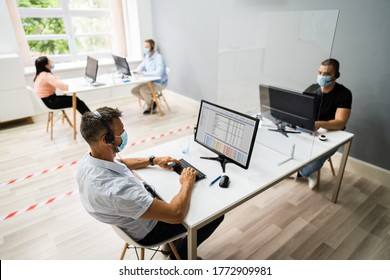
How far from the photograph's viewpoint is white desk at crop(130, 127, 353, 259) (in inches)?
56.5

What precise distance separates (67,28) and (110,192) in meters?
5.15

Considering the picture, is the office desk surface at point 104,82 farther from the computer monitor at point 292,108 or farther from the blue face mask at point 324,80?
the blue face mask at point 324,80

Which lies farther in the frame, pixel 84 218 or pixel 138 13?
pixel 138 13

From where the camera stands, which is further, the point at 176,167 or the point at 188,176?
the point at 176,167

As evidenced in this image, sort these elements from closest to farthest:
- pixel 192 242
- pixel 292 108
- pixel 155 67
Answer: pixel 192 242, pixel 292 108, pixel 155 67

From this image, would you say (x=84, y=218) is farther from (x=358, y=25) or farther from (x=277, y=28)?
(x=358, y=25)

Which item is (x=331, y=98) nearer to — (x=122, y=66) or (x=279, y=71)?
(x=279, y=71)

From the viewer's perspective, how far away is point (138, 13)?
5.46 meters

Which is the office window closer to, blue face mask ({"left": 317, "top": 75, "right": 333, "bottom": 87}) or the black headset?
the black headset

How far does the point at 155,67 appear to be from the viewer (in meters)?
4.78

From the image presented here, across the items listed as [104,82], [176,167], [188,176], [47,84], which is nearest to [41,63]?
[47,84]

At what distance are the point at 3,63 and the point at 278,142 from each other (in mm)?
4187
